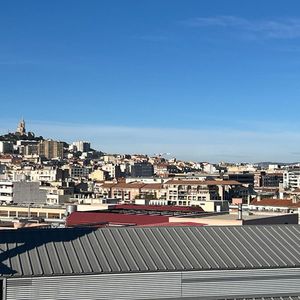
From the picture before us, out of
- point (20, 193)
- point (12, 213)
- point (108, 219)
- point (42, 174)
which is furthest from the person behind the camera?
point (42, 174)

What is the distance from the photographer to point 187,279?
18.9m

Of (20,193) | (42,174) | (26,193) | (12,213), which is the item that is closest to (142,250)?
(12,213)

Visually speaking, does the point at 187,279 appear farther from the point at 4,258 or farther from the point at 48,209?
the point at 48,209

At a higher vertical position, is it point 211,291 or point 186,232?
point 186,232

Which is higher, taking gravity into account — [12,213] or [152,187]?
[152,187]

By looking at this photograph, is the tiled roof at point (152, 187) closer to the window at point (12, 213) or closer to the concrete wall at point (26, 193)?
the concrete wall at point (26, 193)

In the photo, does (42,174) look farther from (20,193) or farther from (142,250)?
(142,250)

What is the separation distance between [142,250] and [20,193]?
278ft

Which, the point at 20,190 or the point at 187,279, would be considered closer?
the point at 187,279

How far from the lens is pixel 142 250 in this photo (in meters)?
19.8

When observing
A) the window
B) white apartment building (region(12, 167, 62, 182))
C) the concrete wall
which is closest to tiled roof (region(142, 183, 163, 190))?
the concrete wall

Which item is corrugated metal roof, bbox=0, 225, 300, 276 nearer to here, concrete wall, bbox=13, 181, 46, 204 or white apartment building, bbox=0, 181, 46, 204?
white apartment building, bbox=0, 181, 46, 204

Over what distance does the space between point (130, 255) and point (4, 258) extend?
3.33m

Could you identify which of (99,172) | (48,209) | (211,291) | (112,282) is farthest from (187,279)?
(99,172)
